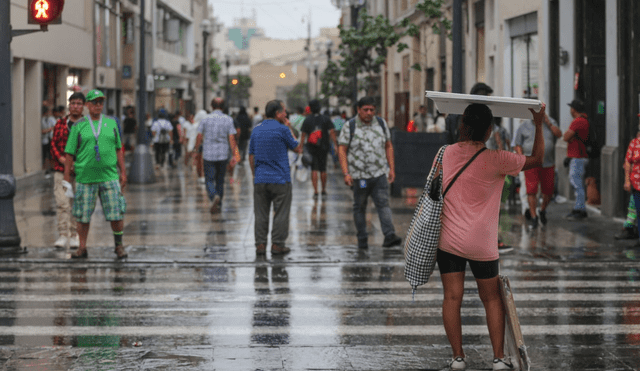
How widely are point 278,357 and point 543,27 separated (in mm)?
15062

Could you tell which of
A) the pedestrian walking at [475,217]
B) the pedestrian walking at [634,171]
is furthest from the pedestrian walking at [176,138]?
the pedestrian walking at [475,217]

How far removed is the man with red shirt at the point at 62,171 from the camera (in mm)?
11797

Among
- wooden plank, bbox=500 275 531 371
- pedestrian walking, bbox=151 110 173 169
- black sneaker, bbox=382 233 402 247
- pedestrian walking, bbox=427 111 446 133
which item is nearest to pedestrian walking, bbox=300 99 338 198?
pedestrian walking, bbox=427 111 446 133

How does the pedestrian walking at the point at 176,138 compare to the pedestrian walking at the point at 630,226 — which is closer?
the pedestrian walking at the point at 630,226

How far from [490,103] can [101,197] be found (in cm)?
635

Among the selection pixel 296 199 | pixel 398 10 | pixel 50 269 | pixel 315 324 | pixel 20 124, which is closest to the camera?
pixel 315 324

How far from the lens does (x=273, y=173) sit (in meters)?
11.8

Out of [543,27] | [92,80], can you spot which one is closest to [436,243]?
[543,27]

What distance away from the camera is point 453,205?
6.05 m

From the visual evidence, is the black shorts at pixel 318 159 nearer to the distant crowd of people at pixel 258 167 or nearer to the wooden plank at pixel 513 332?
the distant crowd of people at pixel 258 167

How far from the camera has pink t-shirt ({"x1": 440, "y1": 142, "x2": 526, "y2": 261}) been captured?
6000 millimetres

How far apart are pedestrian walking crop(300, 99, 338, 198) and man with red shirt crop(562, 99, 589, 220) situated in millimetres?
5225

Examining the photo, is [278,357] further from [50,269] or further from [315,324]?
[50,269]

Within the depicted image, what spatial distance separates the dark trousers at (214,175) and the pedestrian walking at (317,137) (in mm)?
2524
